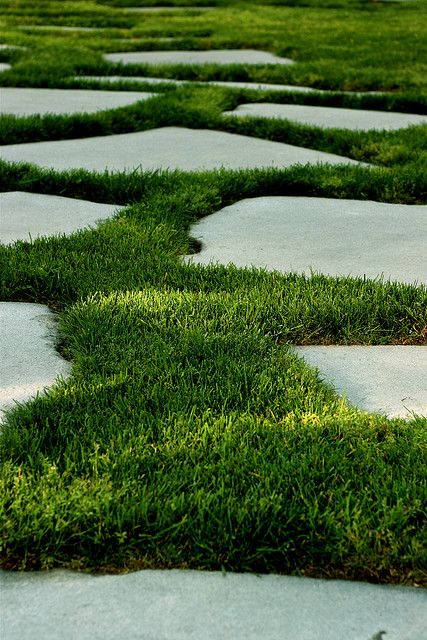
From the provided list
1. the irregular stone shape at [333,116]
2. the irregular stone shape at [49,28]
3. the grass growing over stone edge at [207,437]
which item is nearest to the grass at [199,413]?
the grass growing over stone edge at [207,437]

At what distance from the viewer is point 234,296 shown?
1.96 metres

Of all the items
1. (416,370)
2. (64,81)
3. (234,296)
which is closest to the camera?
(416,370)

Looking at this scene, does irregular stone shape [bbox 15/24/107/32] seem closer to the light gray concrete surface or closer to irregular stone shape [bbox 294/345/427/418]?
irregular stone shape [bbox 294/345/427/418]

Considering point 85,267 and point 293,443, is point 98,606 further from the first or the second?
point 85,267

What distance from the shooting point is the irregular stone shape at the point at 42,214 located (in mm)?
2424

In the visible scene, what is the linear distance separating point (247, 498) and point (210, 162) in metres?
2.16

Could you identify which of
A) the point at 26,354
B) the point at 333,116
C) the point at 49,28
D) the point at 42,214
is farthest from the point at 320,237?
the point at 49,28

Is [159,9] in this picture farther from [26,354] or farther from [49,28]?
[26,354]

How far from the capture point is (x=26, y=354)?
1.71 m

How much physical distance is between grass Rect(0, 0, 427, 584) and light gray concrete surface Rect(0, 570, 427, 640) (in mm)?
34

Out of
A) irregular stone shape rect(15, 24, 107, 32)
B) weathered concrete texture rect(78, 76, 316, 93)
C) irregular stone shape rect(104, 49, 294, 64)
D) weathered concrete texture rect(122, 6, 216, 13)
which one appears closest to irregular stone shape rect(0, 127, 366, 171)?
weathered concrete texture rect(78, 76, 316, 93)

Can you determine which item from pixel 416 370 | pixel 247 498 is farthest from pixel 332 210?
pixel 247 498

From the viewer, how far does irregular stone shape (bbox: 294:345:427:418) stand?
157 centimetres

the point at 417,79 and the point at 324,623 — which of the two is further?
the point at 417,79
